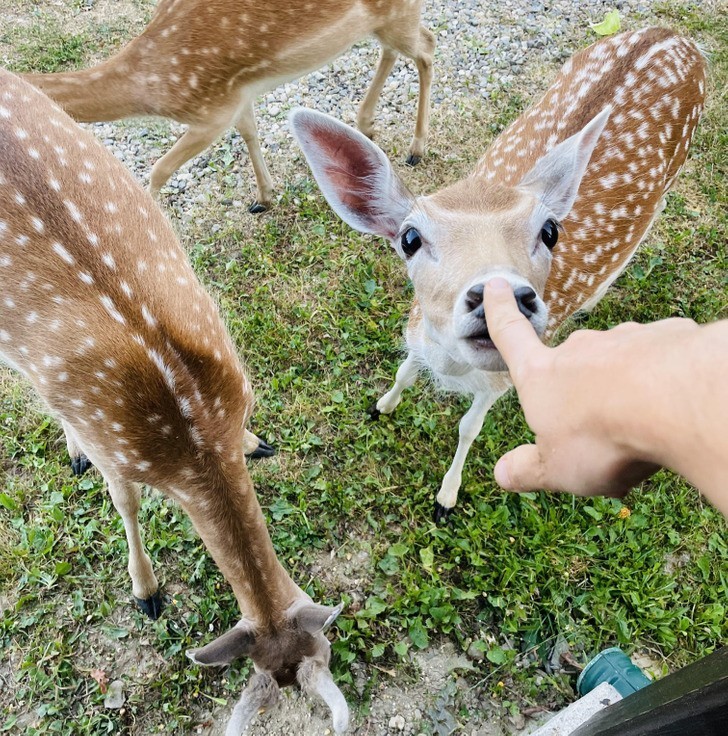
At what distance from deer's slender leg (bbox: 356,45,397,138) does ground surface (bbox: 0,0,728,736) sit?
800 mm

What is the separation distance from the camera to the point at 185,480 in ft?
7.32

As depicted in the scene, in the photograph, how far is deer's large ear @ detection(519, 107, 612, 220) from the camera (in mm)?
2230

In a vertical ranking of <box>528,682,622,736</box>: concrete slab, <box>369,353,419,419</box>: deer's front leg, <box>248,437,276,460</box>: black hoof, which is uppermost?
<box>369,353,419,419</box>: deer's front leg

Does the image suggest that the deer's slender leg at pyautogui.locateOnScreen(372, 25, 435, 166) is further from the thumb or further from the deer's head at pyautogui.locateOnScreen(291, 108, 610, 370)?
the thumb

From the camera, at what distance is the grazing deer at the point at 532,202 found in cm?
207

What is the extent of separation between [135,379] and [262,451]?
1.33 metres

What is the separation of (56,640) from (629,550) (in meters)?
3.08

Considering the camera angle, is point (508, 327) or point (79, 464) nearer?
point (508, 327)

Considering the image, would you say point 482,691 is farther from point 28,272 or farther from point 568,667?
point 28,272

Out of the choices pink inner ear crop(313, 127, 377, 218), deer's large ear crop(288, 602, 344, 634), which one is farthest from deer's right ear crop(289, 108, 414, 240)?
deer's large ear crop(288, 602, 344, 634)

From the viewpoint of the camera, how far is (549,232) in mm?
2209

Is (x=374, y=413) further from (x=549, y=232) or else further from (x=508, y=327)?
(x=508, y=327)

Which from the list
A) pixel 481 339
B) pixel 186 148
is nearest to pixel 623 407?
pixel 481 339

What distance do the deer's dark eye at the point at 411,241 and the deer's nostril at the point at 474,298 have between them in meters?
0.58
